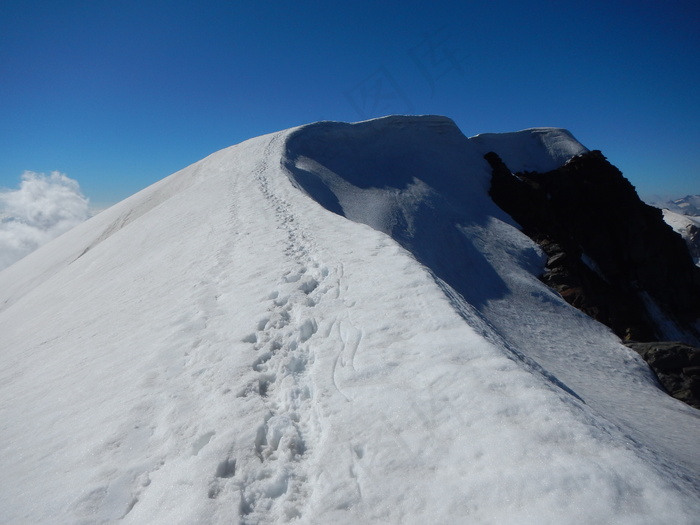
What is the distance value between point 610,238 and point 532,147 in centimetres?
1039

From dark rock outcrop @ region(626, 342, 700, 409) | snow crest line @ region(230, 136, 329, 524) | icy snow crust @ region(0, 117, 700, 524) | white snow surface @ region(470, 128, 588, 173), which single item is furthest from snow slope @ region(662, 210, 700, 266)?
snow crest line @ region(230, 136, 329, 524)

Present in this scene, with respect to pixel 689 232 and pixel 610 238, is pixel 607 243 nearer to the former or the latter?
pixel 610 238

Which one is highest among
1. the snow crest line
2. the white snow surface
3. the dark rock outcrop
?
the white snow surface

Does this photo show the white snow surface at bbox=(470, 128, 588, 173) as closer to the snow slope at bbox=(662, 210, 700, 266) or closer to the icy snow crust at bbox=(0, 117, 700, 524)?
the icy snow crust at bbox=(0, 117, 700, 524)

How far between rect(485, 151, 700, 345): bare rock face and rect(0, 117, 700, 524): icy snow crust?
38.4 ft

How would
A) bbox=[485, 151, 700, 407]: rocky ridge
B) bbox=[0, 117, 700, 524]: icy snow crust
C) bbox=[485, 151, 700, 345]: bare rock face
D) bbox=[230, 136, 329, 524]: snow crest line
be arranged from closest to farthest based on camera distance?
1. bbox=[0, 117, 700, 524]: icy snow crust
2. bbox=[230, 136, 329, 524]: snow crest line
3. bbox=[485, 151, 700, 407]: rocky ridge
4. bbox=[485, 151, 700, 345]: bare rock face

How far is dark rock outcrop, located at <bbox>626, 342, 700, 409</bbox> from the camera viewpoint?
10430 millimetres

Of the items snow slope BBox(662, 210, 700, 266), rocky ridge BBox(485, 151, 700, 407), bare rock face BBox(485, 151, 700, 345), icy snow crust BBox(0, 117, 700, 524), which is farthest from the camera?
snow slope BBox(662, 210, 700, 266)

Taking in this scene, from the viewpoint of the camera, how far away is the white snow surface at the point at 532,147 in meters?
31.8

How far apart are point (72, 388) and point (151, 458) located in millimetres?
→ 3185

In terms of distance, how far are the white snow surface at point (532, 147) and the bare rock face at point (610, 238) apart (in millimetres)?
1184

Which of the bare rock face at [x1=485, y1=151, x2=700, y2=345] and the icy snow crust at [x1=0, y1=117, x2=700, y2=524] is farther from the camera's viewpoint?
the bare rock face at [x1=485, y1=151, x2=700, y2=345]

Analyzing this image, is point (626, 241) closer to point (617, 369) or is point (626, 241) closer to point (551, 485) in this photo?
point (617, 369)

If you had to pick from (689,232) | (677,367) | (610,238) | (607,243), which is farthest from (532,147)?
(689,232)
